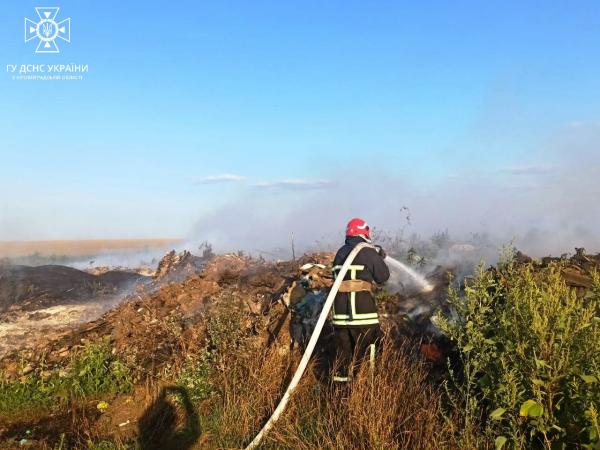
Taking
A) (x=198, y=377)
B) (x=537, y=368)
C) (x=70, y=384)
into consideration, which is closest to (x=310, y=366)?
(x=198, y=377)

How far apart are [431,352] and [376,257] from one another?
1.29 m

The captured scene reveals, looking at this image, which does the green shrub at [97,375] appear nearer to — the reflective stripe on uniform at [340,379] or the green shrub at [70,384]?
the green shrub at [70,384]

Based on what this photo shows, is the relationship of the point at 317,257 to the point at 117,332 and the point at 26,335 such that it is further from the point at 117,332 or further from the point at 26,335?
A: the point at 26,335

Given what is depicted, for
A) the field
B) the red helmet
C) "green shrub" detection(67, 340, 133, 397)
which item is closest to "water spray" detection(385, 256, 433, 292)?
the field

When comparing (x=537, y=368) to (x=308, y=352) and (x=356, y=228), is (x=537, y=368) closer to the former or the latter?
(x=308, y=352)

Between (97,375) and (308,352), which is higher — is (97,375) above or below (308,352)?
below

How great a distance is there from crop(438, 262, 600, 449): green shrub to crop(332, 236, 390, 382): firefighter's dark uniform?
2.13m

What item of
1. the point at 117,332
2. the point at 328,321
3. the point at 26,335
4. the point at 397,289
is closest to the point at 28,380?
the point at 117,332

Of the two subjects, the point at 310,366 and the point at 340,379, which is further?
the point at 310,366

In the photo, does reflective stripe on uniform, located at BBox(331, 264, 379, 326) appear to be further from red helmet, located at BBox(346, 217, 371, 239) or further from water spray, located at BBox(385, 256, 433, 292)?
water spray, located at BBox(385, 256, 433, 292)

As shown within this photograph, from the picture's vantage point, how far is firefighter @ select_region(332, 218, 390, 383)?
19.3ft

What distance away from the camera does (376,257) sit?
6.00 meters

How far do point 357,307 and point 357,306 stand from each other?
0.01 meters

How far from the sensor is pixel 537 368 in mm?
3248
